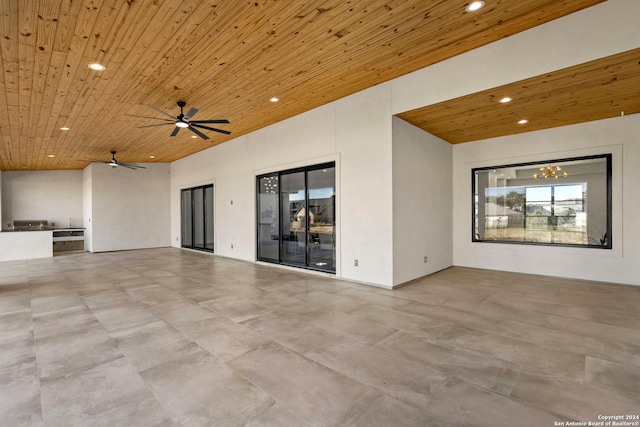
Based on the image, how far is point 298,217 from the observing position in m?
7.14

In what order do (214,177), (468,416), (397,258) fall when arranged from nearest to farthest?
(468,416)
(397,258)
(214,177)

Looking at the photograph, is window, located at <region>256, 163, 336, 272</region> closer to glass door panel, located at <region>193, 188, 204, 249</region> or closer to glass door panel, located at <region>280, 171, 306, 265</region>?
glass door panel, located at <region>280, 171, 306, 265</region>

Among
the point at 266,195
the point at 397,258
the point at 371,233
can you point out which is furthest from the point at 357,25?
the point at 266,195

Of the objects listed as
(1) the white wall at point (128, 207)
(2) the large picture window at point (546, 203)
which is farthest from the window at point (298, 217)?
(1) the white wall at point (128, 207)

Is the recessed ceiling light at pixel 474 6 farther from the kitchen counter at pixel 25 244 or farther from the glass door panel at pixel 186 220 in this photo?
the kitchen counter at pixel 25 244

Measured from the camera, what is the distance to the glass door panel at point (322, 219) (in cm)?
642

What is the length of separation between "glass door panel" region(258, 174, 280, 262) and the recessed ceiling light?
17.4 ft

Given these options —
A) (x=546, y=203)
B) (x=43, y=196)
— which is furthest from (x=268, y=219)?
(x=43, y=196)

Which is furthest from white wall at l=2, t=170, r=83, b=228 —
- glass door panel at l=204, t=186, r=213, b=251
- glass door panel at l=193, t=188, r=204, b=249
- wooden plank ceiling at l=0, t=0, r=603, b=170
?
wooden plank ceiling at l=0, t=0, r=603, b=170

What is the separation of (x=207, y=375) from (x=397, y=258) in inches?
148

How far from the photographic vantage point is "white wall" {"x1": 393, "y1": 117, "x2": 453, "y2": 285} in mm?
5480

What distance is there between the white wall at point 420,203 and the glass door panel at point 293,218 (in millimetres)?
2343

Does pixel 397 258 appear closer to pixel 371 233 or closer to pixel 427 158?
pixel 371 233

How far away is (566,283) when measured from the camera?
569cm
